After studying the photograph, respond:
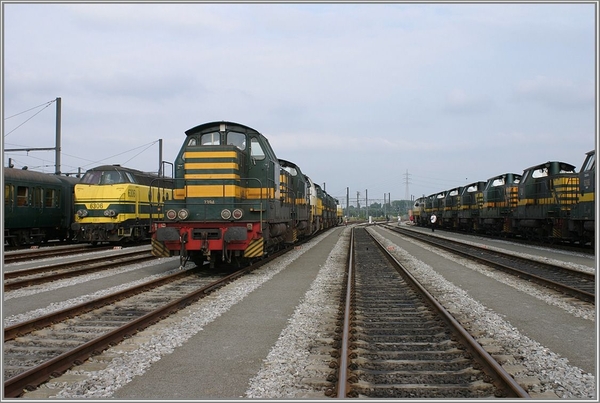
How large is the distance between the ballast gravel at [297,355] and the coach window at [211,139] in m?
4.31

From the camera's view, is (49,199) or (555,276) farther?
(49,199)

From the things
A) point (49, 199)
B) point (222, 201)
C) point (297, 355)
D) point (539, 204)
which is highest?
point (49, 199)

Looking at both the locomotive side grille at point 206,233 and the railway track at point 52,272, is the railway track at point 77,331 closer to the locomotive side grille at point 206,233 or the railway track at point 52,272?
the locomotive side grille at point 206,233

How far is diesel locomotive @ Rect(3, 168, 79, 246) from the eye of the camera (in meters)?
17.1

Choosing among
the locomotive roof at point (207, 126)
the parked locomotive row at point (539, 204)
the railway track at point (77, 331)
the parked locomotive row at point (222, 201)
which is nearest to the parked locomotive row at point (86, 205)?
the parked locomotive row at point (222, 201)

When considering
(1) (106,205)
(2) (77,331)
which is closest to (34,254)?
(1) (106,205)

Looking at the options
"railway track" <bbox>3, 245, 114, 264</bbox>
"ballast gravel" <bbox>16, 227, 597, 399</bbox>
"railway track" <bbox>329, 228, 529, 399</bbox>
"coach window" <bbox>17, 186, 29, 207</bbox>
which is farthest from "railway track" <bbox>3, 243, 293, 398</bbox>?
"coach window" <bbox>17, 186, 29, 207</bbox>

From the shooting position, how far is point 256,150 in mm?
12273

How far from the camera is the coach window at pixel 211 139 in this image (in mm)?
11648

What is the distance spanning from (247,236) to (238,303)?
285cm

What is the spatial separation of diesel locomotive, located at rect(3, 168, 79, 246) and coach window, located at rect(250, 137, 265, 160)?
10.0 meters

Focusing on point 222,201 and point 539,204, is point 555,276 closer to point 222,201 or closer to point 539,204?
point 222,201

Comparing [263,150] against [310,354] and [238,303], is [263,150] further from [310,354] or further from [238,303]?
[310,354]

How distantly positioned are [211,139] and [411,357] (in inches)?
323
